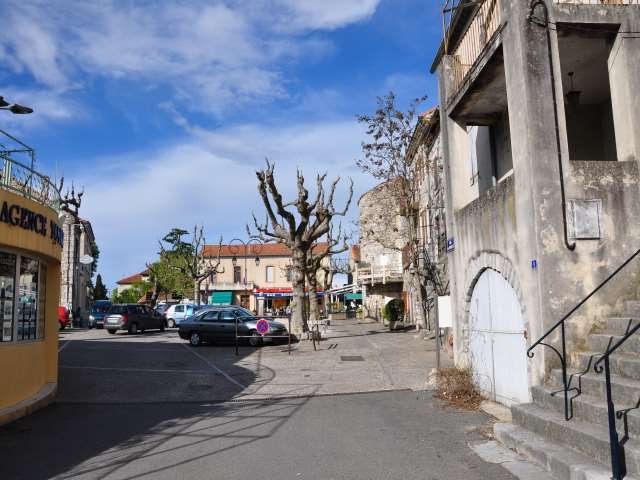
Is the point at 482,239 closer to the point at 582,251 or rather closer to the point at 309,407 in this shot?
the point at 582,251

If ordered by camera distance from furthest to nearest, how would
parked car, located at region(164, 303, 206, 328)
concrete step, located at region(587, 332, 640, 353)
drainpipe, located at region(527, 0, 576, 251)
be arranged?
1. parked car, located at region(164, 303, 206, 328)
2. drainpipe, located at region(527, 0, 576, 251)
3. concrete step, located at region(587, 332, 640, 353)

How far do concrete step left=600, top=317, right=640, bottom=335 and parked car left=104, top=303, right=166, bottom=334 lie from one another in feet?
89.3

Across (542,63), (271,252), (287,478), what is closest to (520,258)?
(542,63)

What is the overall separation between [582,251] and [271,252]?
238 ft

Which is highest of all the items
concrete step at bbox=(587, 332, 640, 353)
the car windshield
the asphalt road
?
the car windshield

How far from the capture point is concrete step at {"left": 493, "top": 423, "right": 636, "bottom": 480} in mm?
5324

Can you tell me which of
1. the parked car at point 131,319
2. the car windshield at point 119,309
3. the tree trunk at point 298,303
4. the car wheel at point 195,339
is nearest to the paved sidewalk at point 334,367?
the car wheel at point 195,339

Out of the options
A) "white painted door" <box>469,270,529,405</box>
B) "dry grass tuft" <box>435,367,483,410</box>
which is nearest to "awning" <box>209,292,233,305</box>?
"dry grass tuft" <box>435,367,483,410</box>

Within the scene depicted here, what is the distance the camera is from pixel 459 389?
10.7m

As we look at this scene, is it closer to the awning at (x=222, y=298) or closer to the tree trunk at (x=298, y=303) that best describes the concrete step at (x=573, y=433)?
the tree trunk at (x=298, y=303)

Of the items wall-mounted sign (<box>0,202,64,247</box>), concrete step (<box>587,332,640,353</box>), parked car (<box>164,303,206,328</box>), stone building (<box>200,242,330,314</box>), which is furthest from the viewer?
stone building (<box>200,242,330,314</box>)

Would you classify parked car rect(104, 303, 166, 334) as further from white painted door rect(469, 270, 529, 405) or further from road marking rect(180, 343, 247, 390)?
white painted door rect(469, 270, 529, 405)

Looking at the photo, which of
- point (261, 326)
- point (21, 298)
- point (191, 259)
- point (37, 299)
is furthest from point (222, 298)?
point (21, 298)

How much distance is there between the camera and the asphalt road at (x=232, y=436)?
6625mm
